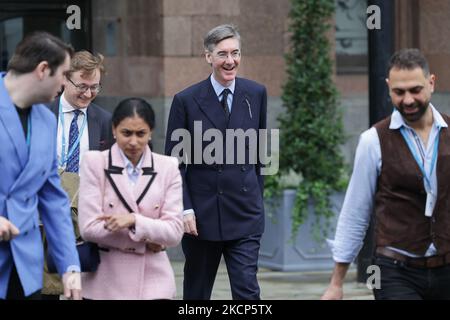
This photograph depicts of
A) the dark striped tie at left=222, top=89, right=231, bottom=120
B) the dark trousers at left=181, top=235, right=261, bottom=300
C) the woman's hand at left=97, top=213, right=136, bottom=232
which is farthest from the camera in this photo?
the dark striped tie at left=222, top=89, right=231, bottom=120

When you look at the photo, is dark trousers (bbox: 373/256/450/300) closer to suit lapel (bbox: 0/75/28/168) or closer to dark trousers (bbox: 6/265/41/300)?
dark trousers (bbox: 6/265/41/300)

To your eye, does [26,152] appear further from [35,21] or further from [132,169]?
[35,21]

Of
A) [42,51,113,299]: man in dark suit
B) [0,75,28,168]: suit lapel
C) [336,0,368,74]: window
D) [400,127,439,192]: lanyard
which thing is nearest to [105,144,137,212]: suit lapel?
[0,75,28,168]: suit lapel

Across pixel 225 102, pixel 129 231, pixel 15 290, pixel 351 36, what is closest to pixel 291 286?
pixel 225 102

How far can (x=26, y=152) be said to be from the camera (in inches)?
227

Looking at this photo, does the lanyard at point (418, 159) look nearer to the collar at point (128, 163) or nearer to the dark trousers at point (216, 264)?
the collar at point (128, 163)

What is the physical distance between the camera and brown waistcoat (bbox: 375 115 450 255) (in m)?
6.07

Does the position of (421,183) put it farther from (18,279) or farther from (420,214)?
(18,279)

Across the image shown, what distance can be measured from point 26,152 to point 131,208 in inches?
29.1

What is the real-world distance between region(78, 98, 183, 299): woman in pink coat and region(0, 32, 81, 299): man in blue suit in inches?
15.8

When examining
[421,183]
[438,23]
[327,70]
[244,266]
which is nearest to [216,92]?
[244,266]

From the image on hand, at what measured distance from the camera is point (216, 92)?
808 cm

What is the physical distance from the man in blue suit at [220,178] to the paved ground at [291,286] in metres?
2.52

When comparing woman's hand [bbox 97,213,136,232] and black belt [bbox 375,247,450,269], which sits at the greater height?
woman's hand [bbox 97,213,136,232]
